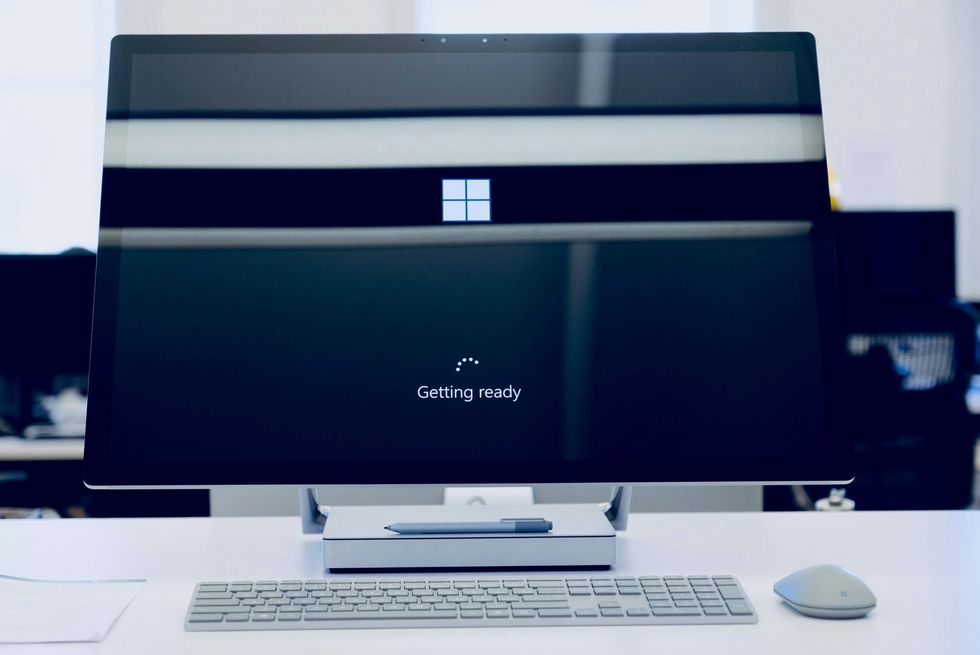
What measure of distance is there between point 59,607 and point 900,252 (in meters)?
2.76

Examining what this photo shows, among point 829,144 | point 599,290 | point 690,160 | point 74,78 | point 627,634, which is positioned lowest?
point 627,634

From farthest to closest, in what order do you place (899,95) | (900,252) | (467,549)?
(899,95)
(900,252)
(467,549)

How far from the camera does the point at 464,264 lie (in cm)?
91

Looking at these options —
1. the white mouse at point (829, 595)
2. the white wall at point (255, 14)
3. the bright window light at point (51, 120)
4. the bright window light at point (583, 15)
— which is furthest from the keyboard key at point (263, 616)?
the bright window light at point (51, 120)

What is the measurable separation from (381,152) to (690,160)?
1.06ft

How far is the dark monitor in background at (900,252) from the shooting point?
9.35 ft

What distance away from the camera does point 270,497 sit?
123 cm

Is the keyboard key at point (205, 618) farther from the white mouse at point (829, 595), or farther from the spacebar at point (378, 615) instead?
the white mouse at point (829, 595)

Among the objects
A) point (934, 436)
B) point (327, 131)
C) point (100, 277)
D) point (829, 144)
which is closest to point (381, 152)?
point (327, 131)

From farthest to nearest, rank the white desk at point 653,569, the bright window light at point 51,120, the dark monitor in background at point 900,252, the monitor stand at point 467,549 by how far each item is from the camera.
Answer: the bright window light at point 51,120, the dark monitor in background at point 900,252, the monitor stand at point 467,549, the white desk at point 653,569

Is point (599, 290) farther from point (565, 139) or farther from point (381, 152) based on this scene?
point (381, 152)

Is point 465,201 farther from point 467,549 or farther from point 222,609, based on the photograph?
point 222,609

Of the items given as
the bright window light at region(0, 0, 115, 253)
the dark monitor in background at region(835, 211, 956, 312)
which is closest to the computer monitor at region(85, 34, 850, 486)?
the dark monitor in background at region(835, 211, 956, 312)

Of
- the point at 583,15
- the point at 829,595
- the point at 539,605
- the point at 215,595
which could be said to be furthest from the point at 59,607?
the point at 583,15
